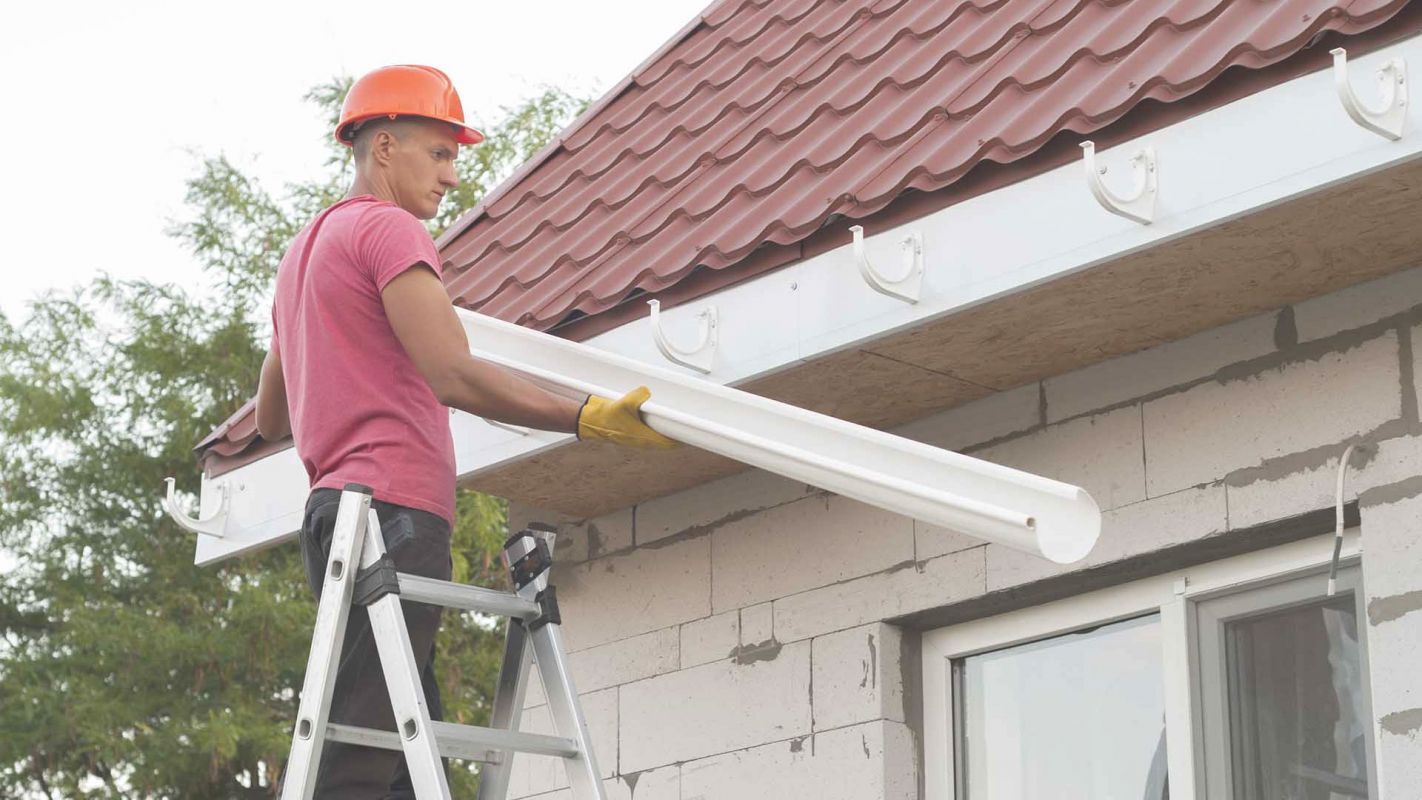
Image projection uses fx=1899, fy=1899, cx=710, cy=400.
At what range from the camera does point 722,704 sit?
5.23m

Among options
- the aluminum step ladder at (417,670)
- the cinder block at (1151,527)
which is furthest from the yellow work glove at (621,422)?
the cinder block at (1151,527)

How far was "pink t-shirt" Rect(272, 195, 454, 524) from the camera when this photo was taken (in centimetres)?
361

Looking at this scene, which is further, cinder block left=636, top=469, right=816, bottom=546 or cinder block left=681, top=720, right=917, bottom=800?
cinder block left=636, top=469, right=816, bottom=546

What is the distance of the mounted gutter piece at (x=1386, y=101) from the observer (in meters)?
3.44

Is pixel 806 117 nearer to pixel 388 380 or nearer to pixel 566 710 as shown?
pixel 388 380

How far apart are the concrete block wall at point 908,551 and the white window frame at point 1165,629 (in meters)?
0.07

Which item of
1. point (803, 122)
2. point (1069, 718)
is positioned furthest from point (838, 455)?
point (803, 122)

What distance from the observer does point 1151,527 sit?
14.6 ft

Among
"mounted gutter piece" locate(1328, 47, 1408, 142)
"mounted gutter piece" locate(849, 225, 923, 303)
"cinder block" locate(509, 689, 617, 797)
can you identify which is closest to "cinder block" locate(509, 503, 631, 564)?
"cinder block" locate(509, 689, 617, 797)

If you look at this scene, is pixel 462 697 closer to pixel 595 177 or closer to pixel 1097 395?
pixel 595 177

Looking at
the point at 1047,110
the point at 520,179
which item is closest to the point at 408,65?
the point at 1047,110

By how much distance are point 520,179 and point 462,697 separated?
1104cm

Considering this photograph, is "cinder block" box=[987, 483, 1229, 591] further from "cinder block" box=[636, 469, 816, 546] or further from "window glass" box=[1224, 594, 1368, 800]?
"cinder block" box=[636, 469, 816, 546]

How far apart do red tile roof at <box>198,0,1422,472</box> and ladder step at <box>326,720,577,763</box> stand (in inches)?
60.6
